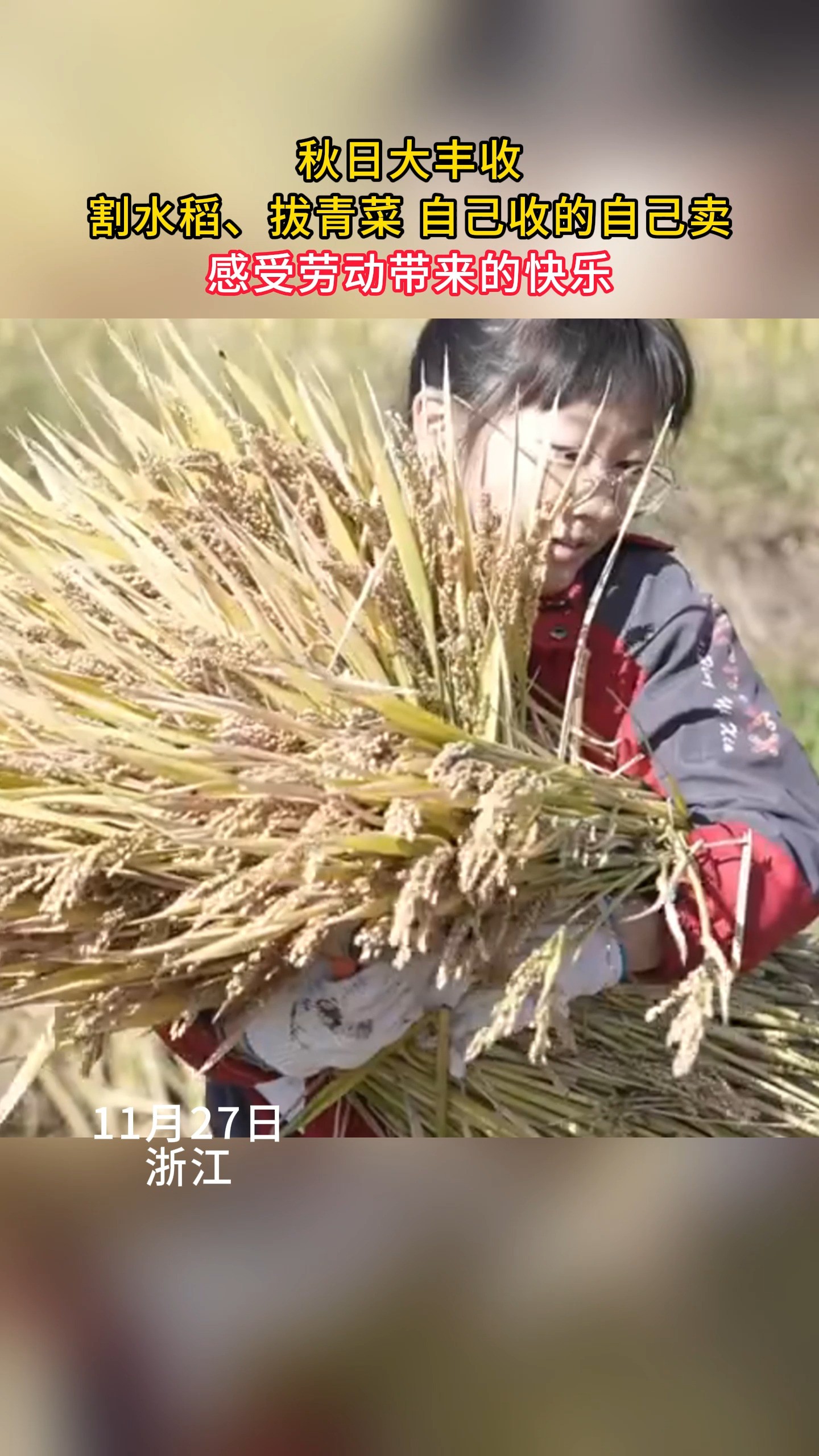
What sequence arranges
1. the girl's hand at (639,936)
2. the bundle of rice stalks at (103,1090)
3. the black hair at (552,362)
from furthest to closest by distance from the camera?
the bundle of rice stalks at (103,1090) < the black hair at (552,362) < the girl's hand at (639,936)

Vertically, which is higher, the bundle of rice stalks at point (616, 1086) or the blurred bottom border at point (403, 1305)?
the bundle of rice stalks at point (616, 1086)

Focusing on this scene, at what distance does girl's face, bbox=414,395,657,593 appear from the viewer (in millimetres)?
1025

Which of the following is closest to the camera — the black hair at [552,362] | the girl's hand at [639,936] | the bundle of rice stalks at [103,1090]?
the girl's hand at [639,936]

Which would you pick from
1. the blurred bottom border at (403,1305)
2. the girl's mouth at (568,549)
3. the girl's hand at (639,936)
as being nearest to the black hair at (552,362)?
the girl's mouth at (568,549)

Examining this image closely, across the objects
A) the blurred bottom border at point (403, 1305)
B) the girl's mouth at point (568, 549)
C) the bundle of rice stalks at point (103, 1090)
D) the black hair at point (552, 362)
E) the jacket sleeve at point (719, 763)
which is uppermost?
the black hair at point (552, 362)

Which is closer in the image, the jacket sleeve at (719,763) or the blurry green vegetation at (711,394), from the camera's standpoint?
the jacket sleeve at (719,763)

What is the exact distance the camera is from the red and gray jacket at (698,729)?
3.26ft

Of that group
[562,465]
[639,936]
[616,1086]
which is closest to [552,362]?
[562,465]

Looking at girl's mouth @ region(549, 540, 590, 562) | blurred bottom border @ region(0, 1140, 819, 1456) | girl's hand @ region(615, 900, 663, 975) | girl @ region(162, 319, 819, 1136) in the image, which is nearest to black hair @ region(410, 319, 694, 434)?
girl @ region(162, 319, 819, 1136)

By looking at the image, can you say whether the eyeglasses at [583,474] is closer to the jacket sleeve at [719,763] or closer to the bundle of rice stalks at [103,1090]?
the jacket sleeve at [719,763]

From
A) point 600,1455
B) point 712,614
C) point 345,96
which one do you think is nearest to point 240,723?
point 712,614

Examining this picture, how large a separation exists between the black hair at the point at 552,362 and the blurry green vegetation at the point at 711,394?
2 cm

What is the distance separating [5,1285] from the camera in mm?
1145

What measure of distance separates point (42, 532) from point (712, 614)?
0.63 m
